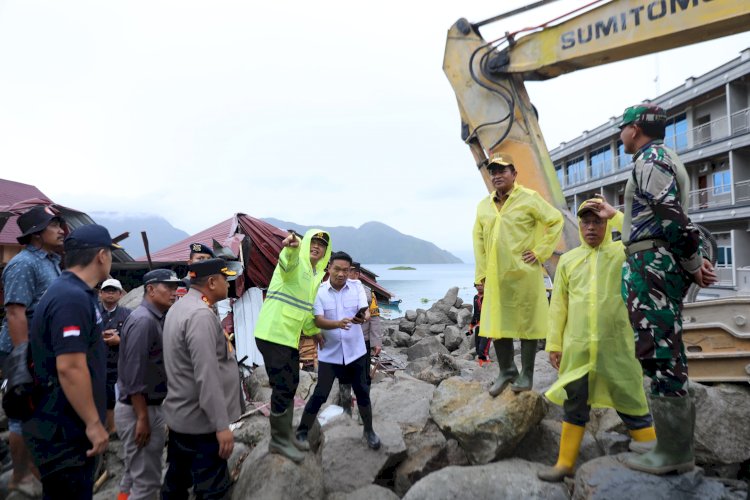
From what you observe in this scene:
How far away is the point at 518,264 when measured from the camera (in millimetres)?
3592

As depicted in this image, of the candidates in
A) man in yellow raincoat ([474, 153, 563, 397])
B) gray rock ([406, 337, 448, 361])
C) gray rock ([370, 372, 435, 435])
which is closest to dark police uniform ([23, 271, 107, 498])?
man in yellow raincoat ([474, 153, 563, 397])

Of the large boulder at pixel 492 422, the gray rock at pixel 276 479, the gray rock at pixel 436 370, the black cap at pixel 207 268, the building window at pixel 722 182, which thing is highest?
the building window at pixel 722 182

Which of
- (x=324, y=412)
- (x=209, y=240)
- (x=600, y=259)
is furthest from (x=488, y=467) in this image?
(x=209, y=240)

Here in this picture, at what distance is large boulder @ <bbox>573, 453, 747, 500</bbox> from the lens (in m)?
2.48

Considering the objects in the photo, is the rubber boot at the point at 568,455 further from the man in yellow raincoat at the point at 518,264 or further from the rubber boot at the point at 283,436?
the rubber boot at the point at 283,436

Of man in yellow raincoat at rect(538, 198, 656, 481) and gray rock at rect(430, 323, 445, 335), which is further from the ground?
man in yellow raincoat at rect(538, 198, 656, 481)

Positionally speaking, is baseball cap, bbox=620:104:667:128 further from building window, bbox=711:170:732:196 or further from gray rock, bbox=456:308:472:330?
building window, bbox=711:170:732:196

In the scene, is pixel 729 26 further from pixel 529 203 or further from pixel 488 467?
pixel 488 467

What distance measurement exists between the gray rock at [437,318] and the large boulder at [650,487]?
57.6 feet

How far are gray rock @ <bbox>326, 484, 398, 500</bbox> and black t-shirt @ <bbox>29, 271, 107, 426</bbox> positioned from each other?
85.6 inches

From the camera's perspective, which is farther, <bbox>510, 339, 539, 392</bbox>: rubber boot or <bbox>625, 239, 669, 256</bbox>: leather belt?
<bbox>510, 339, 539, 392</bbox>: rubber boot

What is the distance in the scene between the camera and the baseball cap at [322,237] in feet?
13.8

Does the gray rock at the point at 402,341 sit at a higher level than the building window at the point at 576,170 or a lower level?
lower

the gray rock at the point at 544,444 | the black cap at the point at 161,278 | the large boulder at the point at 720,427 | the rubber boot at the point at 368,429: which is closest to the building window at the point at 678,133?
the large boulder at the point at 720,427
